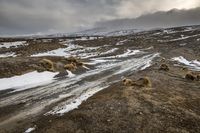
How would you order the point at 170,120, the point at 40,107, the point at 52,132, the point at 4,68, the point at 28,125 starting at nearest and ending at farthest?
the point at 52,132 → the point at 28,125 → the point at 170,120 → the point at 40,107 → the point at 4,68

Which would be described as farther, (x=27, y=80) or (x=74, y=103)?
(x=27, y=80)

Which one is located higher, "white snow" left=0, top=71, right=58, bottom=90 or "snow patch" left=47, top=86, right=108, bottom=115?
"snow patch" left=47, top=86, right=108, bottom=115

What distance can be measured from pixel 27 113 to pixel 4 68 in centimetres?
1493

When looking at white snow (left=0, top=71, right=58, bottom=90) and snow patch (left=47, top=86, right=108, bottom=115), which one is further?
white snow (left=0, top=71, right=58, bottom=90)

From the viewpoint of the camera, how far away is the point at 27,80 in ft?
83.5

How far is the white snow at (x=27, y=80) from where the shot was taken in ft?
75.6

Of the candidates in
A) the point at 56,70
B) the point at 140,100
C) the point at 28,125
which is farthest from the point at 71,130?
the point at 56,70

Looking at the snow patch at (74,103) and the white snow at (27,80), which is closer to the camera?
the snow patch at (74,103)

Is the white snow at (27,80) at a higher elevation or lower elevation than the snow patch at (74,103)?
lower

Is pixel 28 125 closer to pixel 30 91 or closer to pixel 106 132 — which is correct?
pixel 106 132

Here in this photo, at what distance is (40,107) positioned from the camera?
1523 centimetres

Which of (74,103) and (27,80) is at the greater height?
(74,103)

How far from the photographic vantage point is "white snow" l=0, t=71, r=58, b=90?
75.6 feet

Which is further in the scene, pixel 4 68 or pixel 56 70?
pixel 56 70
